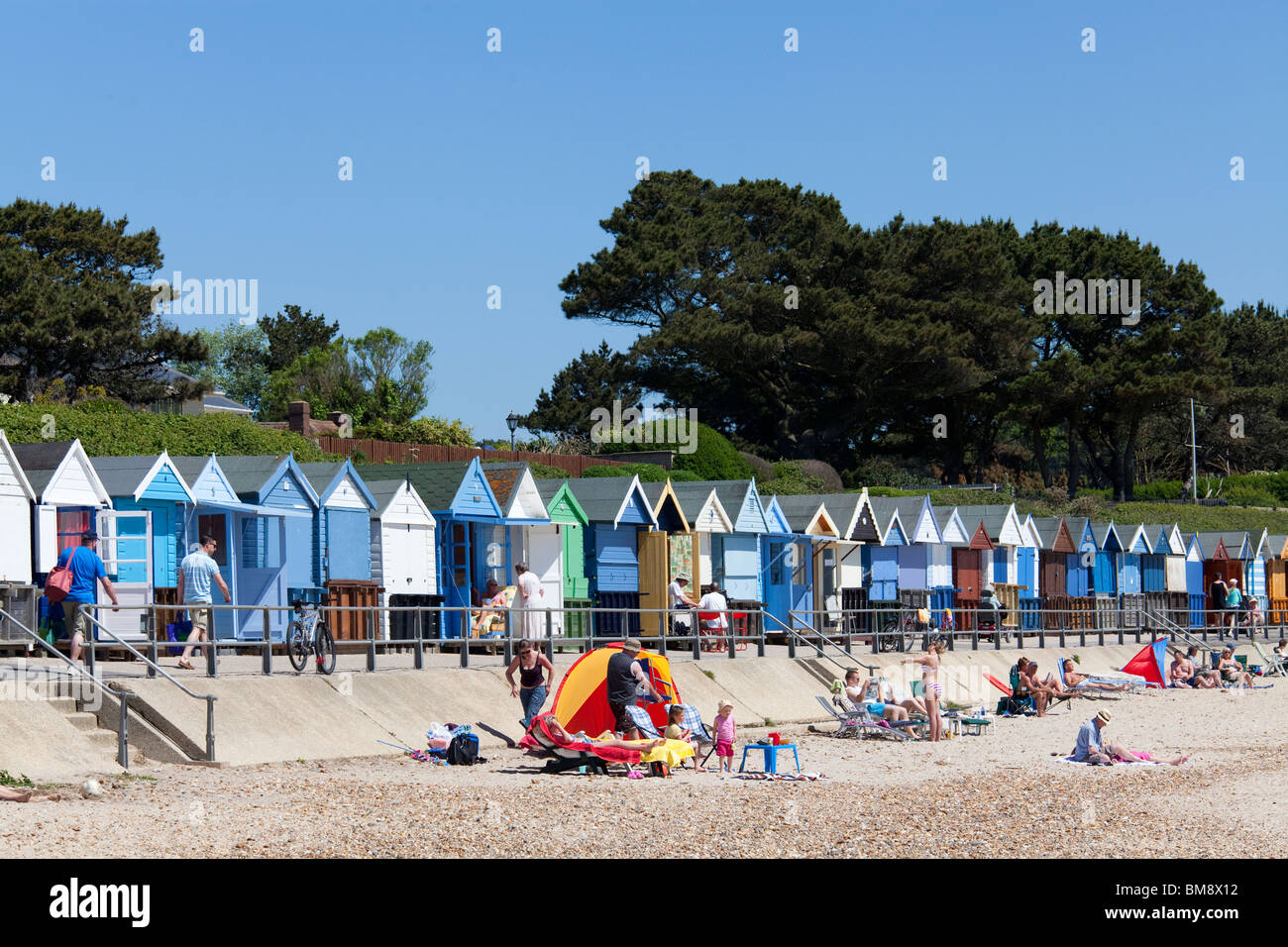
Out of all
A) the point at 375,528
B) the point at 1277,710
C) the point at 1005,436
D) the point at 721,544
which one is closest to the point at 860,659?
the point at 721,544

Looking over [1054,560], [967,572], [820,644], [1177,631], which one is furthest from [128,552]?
[1054,560]

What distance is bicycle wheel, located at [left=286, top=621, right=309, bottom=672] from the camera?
1762cm

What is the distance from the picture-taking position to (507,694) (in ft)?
64.8

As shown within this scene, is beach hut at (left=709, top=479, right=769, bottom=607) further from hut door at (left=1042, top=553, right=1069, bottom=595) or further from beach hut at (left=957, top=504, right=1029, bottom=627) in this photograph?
hut door at (left=1042, top=553, right=1069, bottom=595)

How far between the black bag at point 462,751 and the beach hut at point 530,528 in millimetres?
9897

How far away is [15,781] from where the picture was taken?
12672 mm

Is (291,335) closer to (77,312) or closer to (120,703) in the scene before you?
(77,312)

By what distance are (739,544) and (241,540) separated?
12.7 meters

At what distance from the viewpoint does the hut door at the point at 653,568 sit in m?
29.8

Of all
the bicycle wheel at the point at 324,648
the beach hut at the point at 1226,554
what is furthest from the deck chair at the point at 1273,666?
the bicycle wheel at the point at 324,648

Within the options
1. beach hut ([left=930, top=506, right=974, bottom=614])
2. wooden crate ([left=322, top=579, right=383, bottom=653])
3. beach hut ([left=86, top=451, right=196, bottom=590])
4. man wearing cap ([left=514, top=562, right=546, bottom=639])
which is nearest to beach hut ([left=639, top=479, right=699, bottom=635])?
man wearing cap ([left=514, top=562, right=546, bottom=639])

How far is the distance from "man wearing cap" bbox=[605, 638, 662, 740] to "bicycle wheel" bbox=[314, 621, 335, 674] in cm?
348

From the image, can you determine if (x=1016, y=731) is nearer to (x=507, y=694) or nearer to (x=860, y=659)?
(x=860, y=659)

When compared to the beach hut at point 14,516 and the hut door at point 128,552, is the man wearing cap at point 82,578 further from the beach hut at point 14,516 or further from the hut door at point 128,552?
the hut door at point 128,552
